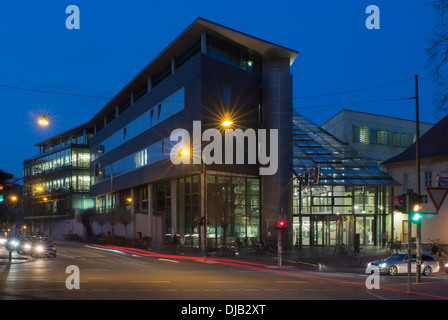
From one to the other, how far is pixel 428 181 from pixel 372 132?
52.0 ft

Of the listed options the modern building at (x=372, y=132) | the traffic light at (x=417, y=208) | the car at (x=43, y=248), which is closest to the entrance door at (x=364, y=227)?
the modern building at (x=372, y=132)

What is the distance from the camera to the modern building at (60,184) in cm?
8850

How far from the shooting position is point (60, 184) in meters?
93.4

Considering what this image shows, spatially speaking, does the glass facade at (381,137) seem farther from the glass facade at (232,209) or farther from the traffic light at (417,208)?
the traffic light at (417,208)

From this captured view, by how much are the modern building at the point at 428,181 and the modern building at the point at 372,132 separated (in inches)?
326

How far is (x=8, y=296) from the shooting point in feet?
48.1

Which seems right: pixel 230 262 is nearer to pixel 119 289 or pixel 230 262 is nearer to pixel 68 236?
pixel 119 289

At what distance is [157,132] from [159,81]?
265 inches

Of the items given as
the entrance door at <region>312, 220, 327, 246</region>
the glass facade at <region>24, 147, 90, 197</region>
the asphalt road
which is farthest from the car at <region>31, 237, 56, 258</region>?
the glass facade at <region>24, 147, 90, 197</region>

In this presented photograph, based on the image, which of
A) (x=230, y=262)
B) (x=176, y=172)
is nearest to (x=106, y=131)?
(x=176, y=172)

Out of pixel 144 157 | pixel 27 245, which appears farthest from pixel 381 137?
pixel 27 245

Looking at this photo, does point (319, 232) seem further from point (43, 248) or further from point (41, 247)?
point (41, 247)

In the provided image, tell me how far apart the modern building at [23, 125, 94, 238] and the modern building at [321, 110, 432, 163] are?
46620mm

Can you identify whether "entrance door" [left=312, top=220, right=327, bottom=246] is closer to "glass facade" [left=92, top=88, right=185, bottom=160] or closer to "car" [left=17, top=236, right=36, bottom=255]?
"glass facade" [left=92, top=88, right=185, bottom=160]
